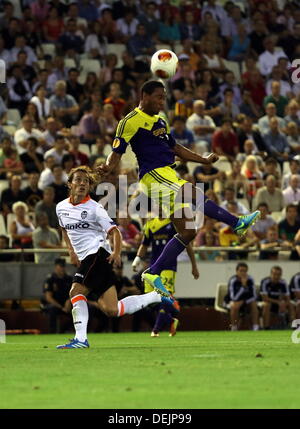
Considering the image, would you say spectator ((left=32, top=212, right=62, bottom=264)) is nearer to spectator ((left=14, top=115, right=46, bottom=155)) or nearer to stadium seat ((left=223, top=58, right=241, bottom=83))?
spectator ((left=14, top=115, right=46, bottom=155))

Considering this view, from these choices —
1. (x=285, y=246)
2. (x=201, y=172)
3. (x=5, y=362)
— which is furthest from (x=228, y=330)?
(x=5, y=362)

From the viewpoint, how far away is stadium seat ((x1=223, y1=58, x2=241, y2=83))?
31.2m

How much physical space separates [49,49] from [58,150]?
16.8 ft

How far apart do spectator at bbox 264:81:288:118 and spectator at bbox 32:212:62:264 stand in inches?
340

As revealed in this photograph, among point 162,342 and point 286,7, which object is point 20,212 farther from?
point 286,7

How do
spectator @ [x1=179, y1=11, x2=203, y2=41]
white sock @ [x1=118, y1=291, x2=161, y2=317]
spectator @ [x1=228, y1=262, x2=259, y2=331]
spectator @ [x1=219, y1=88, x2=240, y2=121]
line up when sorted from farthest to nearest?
spectator @ [x1=179, y1=11, x2=203, y2=41]
spectator @ [x1=219, y1=88, x2=240, y2=121]
spectator @ [x1=228, y1=262, x2=259, y2=331]
white sock @ [x1=118, y1=291, x2=161, y2=317]

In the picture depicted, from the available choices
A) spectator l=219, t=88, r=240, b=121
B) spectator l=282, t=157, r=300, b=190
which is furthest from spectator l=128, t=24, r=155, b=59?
spectator l=282, t=157, r=300, b=190

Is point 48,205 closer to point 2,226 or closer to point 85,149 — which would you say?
point 2,226

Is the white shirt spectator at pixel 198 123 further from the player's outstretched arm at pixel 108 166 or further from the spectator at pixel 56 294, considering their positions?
the player's outstretched arm at pixel 108 166

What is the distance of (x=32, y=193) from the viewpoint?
23.2 metres

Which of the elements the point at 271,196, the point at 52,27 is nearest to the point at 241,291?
the point at 271,196

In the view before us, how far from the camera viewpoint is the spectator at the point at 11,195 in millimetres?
22672

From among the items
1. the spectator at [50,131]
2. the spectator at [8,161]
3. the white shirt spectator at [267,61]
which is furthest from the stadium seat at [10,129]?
the white shirt spectator at [267,61]

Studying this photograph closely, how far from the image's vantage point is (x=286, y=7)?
33.7 metres
